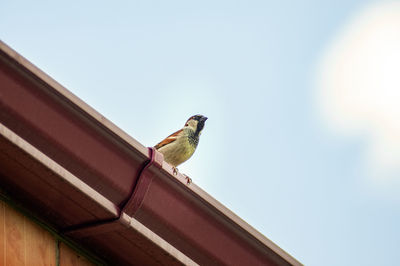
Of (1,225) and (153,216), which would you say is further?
(153,216)

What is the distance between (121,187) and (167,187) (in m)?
0.20

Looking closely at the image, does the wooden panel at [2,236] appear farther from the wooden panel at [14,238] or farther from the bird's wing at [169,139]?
the bird's wing at [169,139]

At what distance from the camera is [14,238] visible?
8.25 feet

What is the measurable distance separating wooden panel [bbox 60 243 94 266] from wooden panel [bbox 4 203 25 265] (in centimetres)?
19

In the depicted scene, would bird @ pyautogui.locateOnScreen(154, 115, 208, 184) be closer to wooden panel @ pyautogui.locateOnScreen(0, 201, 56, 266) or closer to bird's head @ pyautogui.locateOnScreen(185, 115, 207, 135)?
bird's head @ pyautogui.locateOnScreen(185, 115, 207, 135)

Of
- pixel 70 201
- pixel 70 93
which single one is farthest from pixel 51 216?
pixel 70 93

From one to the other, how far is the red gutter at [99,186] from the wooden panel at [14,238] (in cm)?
8

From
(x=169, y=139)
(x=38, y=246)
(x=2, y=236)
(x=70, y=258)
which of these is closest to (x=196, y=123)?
(x=169, y=139)

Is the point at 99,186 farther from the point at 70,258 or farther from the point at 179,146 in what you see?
the point at 179,146

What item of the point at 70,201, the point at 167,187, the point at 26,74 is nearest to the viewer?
the point at 26,74

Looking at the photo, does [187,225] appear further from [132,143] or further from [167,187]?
[132,143]

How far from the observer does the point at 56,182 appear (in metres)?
2.55

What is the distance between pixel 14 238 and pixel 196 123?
4.43 meters

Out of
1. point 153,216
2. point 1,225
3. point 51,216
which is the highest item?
point 153,216
